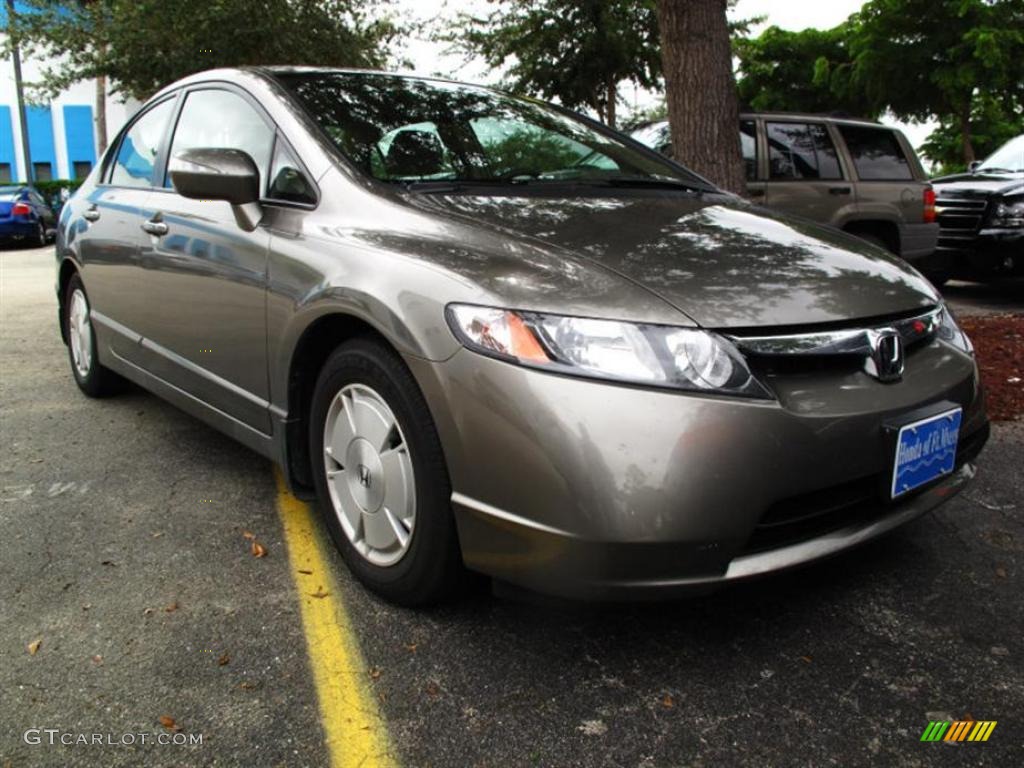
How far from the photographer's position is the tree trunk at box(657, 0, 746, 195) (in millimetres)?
5344

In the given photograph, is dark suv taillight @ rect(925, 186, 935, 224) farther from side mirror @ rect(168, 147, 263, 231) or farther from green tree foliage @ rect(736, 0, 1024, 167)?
green tree foliage @ rect(736, 0, 1024, 167)

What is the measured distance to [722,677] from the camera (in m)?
2.15

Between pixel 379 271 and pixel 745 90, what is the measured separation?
33121 mm

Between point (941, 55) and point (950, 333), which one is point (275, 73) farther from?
point (941, 55)

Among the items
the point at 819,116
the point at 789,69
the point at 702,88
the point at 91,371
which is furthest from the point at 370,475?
the point at 789,69

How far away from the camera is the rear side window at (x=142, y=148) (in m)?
3.85

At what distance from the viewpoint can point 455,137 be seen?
3.13 m

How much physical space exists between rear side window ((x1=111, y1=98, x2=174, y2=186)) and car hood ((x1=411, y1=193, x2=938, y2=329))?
5.98 ft

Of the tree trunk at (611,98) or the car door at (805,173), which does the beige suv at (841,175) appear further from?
the tree trunk at (611,98)

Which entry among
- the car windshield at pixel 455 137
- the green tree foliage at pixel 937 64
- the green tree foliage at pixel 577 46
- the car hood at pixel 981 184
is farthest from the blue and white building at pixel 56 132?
the car windshield at pixel 455 137

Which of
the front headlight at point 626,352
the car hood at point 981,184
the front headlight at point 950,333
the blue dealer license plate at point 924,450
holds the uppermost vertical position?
the car hood at point 981,184

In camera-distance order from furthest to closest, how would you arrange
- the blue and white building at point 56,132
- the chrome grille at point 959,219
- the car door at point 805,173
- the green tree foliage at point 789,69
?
the blue and white building at point 56,132 → the green tree foliage at point 789,69 → the chrome grille at point 959,219 → the car door at point 805,173

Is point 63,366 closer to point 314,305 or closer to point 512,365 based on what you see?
point 314,305

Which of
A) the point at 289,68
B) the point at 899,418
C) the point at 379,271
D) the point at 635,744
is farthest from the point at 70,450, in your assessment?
the point at 899,418
